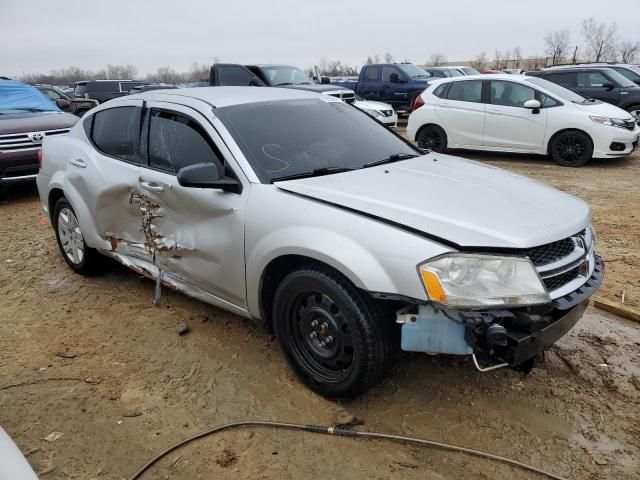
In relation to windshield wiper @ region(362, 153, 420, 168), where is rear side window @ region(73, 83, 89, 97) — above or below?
above

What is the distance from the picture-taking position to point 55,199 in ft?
15.8

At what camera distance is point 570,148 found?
9.26 m

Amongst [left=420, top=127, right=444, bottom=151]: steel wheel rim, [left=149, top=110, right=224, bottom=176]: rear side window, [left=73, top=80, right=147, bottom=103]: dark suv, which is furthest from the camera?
[left=73, top=80, right=147, bottom=103]: dark suv

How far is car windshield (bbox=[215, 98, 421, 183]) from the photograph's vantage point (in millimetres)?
3191

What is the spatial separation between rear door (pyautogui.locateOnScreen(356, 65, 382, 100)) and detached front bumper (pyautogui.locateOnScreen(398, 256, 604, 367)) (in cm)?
1501

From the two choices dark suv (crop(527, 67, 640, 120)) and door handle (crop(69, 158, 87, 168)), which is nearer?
door handle (crop(69, 158, 87, 168))

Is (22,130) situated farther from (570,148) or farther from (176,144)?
(570,148)

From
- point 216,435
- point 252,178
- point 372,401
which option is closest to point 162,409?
point 216,435

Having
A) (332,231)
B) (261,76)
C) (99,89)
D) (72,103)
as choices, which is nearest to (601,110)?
(261,76)

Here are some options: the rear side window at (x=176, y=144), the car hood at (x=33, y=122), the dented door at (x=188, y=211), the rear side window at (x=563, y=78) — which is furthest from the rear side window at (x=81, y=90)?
the rear side window at (x=176, y=144)

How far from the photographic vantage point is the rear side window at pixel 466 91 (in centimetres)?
1003

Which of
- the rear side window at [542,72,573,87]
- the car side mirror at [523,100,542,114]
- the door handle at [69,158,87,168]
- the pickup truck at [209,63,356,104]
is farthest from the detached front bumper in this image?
the rear side window at [542,72,573,87]

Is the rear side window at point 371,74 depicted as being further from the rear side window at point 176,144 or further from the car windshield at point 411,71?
the rear side window at point 176,144

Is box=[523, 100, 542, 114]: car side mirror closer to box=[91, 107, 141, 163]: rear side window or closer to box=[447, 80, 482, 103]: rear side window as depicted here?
box=[447, 80, 482, 103]: rear side window
